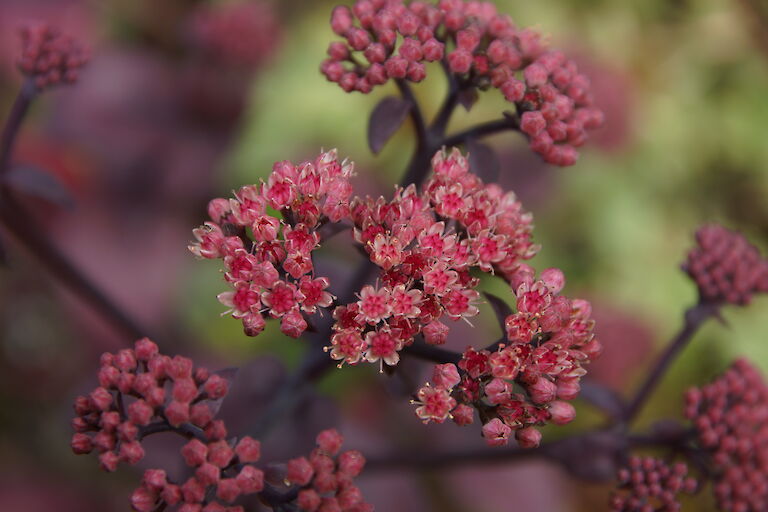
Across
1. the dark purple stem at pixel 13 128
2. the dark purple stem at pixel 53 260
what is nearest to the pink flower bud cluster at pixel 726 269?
the dark purple stem at pixel 53 260

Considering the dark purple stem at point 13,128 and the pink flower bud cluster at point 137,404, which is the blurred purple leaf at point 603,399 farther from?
the dark purple stem at point 13,128

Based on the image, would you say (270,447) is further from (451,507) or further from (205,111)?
(205,111)

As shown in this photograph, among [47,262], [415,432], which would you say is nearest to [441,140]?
[47,262]

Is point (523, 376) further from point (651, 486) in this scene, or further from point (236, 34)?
point (236, 34)

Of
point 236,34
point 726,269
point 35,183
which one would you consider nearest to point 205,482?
point 35,183

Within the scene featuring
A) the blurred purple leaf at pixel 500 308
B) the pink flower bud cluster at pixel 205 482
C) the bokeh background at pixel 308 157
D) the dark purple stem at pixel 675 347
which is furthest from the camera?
the bokeh background at pixel 308 157

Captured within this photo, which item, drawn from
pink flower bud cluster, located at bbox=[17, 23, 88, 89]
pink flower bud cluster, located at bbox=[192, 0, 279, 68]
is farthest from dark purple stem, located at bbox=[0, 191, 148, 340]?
pink flower bud cluster, located at bbox=[192, 0, 279, 68]
